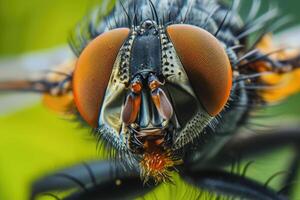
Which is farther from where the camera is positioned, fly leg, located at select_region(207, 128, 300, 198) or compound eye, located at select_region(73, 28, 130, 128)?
fly leg, located at select_region(207, 128, 300, 198)

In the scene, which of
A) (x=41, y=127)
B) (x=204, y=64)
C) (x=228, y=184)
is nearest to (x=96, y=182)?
(x=228, y=184)

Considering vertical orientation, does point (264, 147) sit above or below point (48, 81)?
below

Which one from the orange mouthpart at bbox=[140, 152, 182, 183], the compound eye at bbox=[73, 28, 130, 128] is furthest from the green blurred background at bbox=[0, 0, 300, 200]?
the compound eye at bbox=[73, 28, 130, 128]

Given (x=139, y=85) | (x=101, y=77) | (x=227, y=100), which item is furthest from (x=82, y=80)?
(x=227, y=100)

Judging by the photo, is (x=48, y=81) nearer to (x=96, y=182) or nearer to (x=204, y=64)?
(x=96, y=182)

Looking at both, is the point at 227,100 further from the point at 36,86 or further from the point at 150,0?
the point at 36,86

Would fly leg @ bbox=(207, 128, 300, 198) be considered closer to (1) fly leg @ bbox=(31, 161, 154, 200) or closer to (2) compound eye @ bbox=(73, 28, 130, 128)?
(1) fly leg @ bbox=(31, 161, 154, 200)
